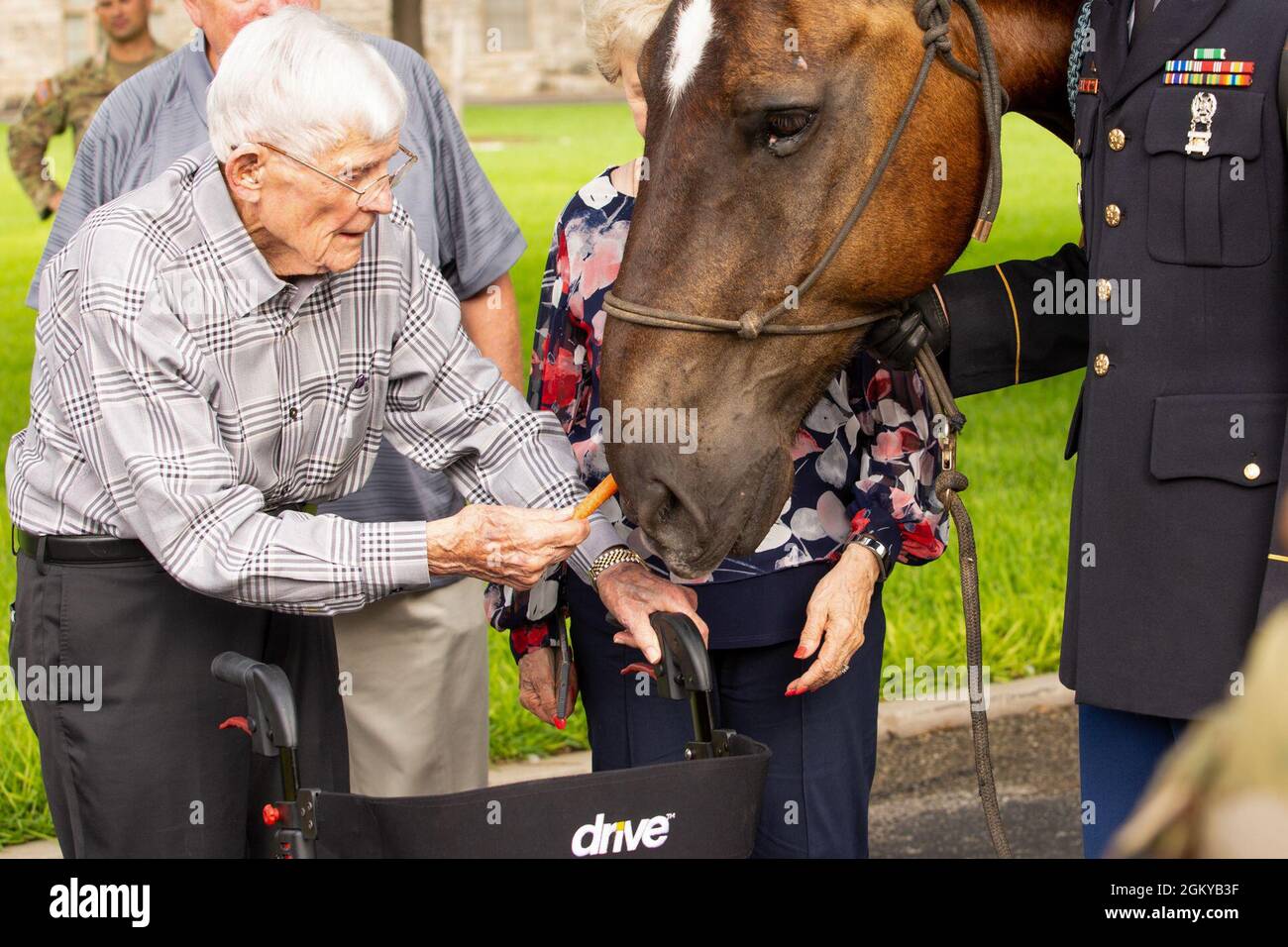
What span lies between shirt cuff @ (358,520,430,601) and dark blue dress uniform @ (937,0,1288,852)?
100 cm

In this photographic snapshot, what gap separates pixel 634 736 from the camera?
290cm

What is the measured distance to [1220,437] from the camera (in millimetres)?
2133

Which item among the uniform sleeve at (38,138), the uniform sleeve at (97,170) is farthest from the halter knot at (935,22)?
the uniform sleeve at (38,138)

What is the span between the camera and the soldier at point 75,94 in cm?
679

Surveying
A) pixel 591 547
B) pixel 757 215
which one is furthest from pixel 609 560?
pixel 757 215

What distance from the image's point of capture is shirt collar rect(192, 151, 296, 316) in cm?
250

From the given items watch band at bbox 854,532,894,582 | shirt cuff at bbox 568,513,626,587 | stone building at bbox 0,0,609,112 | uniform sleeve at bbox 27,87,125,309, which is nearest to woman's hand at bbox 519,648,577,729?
shirt cuff at bbox 568,513,626,587

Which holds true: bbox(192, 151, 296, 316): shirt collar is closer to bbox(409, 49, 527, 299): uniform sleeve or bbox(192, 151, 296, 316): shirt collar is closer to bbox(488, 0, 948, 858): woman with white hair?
bbox(488, 0, 948, 858): woman with white hair

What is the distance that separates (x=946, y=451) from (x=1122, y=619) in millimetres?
506

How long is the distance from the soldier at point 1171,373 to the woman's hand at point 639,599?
0.63 m
